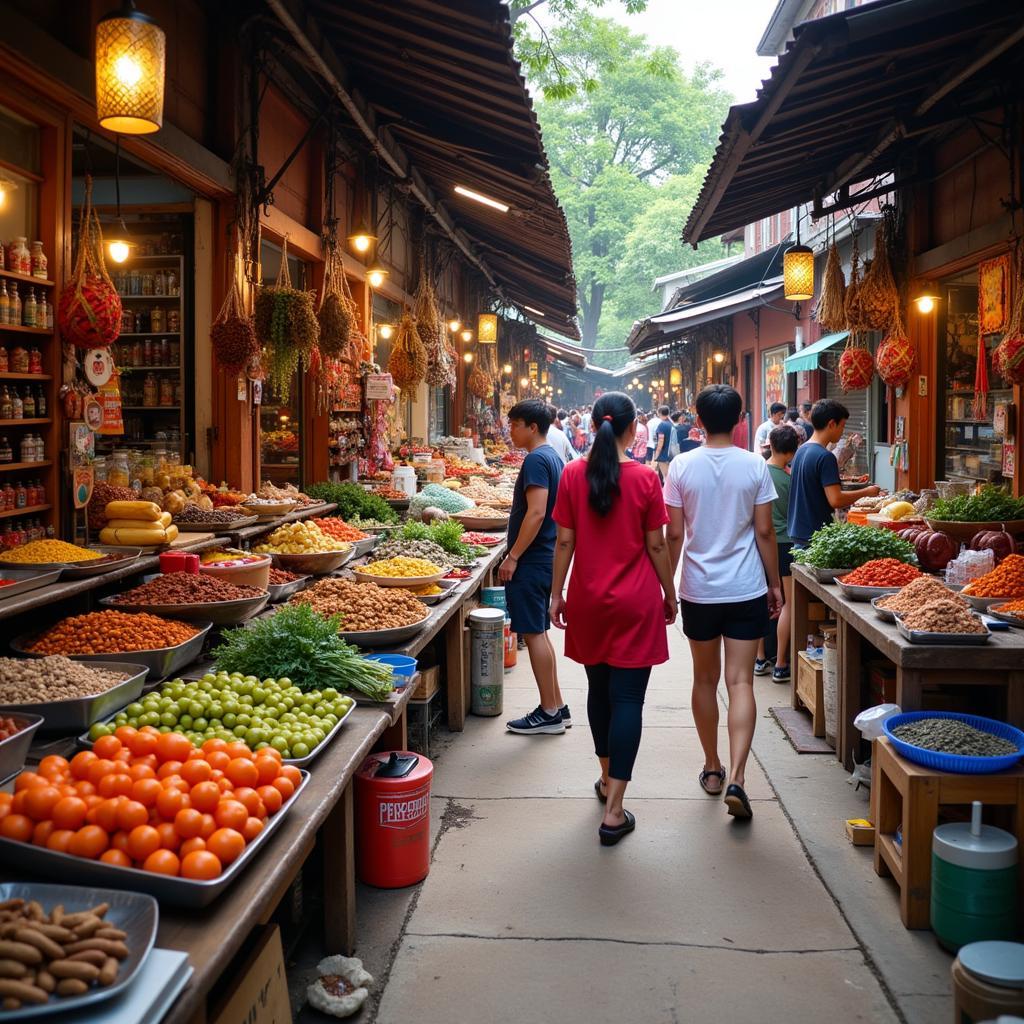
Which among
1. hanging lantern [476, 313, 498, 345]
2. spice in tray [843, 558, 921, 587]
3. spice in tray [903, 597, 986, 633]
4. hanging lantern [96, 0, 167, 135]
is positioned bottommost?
spice in tray [903, 597, 986, 633]

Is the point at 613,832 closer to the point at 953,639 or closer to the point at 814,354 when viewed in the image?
the point at 953,639

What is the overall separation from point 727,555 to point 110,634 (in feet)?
9.37

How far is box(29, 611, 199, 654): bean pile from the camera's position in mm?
4176

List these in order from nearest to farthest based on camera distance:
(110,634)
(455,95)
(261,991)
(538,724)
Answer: (261,991) < (110,634) < (538,724) < (455,95)

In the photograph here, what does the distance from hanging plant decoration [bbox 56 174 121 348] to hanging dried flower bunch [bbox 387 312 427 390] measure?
5.68 m

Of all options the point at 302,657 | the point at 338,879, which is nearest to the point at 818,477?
the point at 302,657

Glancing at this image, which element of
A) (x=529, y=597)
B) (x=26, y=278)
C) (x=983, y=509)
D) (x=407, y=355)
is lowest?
(x=529, y=597)

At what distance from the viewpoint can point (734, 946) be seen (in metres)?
3.72

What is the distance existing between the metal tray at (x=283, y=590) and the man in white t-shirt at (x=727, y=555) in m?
2.27

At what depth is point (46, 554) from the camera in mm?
4852

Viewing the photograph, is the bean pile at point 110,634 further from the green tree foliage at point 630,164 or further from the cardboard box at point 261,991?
the green tree foliage at point 630,164

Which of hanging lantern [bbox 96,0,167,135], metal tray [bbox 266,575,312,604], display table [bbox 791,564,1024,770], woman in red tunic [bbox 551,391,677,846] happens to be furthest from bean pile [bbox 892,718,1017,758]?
hanging lantern [bbox 96,0,167,135]

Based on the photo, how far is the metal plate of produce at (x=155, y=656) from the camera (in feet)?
13.3

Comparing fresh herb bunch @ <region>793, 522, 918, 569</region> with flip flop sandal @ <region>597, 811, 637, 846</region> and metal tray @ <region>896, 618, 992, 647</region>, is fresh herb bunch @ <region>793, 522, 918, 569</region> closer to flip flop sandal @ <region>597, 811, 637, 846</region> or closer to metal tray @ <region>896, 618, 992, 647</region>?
metal tray @ <region>896, 618, 992, 647</region>
